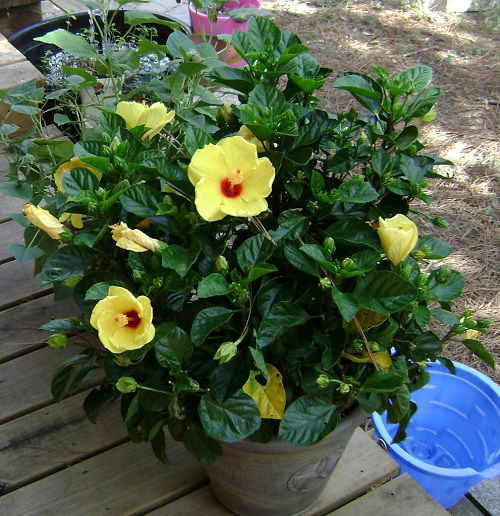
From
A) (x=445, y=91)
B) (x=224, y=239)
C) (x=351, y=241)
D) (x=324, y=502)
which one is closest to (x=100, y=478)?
(x=324, y=502)

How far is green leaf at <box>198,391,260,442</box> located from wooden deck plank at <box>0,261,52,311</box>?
2.41ft

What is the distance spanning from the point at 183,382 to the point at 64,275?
8.7 inches

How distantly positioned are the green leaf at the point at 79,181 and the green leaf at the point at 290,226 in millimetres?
259

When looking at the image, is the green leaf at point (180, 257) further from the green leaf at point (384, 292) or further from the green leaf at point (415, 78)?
the green leaf at point (415, 78)

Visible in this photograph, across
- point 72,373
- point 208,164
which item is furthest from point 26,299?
point 208,164

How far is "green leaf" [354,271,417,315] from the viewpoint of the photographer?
2.27 feet

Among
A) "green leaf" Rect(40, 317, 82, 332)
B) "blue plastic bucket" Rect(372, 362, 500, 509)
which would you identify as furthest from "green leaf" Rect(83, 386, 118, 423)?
"blue plastic bucket" Rect(372, 362, 500, 509)

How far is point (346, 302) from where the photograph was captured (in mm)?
692

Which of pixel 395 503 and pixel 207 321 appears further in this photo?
pixel 395 503

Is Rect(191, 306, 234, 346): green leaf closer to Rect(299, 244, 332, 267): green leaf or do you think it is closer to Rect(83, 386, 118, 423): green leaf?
Rect(299, 244, 332, 267): green leaf

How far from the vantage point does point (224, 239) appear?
0.78 meters

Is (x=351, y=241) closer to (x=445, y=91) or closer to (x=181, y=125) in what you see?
(x=181, y=125)

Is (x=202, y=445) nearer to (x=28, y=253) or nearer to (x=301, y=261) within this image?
(x=301, y=261)

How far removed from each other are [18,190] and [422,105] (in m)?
0.80
